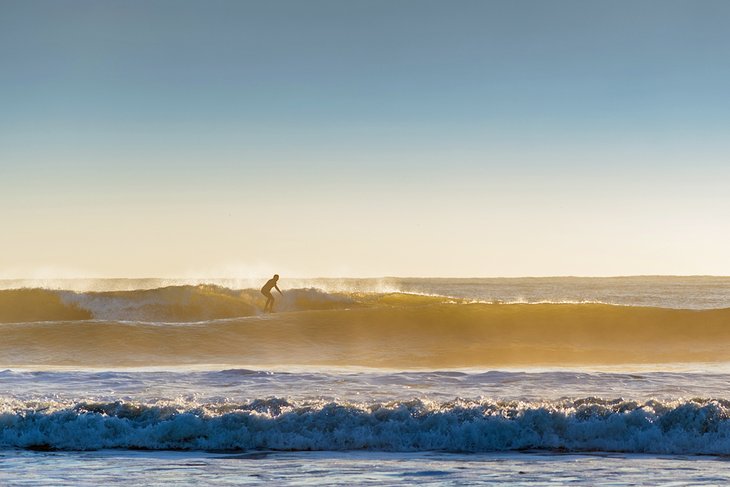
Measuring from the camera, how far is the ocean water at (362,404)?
29.2 feet

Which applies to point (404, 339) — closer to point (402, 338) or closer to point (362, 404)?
point (402, 338)

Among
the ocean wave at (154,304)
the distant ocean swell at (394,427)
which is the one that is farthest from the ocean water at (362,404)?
the ocean wave at (154,304)

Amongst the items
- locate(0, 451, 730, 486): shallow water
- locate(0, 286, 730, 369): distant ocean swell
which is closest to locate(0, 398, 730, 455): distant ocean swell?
locate(0, 451, 730, 486): shallow water

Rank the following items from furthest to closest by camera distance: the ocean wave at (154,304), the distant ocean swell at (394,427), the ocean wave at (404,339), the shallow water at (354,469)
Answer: the ocean wave at (154,304), the ocean wave at (404,339), the distant ocean swell at (394,427), the shallow water at (354,469)

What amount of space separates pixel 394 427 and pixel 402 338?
1324 centimetres

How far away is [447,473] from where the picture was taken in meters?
8.51

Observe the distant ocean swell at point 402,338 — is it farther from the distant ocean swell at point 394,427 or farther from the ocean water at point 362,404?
the distant ocean swell at point 394,427

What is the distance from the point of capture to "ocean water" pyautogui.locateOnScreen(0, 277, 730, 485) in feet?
29.2

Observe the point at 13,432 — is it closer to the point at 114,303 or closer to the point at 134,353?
the point at 134,353

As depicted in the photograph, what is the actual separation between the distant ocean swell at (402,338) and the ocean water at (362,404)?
0.10 meters

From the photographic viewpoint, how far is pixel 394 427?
1031 cm

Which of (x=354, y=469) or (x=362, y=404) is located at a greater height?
(x=362, y=404)

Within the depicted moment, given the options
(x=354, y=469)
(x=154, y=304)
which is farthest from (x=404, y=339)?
(x=154, y=304)

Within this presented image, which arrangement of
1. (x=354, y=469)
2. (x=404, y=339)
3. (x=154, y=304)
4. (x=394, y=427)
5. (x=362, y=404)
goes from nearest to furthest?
1. (x=354, y=469)
2. (x=394, y=427)
3. (x=362, y=404)
4. (x=404, y=339)
5. (x=154, y=304)
